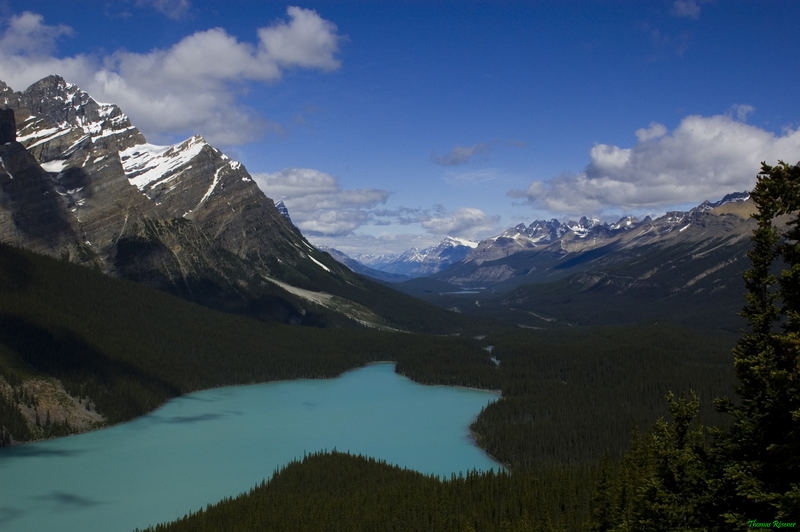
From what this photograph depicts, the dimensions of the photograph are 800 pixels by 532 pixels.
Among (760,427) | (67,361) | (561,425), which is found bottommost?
(561,425)

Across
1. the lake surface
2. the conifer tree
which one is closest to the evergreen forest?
the conifer tree

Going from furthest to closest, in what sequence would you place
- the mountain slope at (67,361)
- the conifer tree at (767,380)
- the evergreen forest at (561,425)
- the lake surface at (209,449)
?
the mountain slope at (67,361) < the lake surface at (209,449) < the evergreen forest at (561,425) < the conifer tree at (767,380)

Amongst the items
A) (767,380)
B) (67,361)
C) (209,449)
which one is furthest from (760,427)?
(67,361)

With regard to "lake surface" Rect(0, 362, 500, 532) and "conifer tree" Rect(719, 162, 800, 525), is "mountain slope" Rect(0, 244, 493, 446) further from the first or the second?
"conifer tree" Rect(719, 162, 800, 525)

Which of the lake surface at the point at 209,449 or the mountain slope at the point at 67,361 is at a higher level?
the mountain slope at the point at 67,361

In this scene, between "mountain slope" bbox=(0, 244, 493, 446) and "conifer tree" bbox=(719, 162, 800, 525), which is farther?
"mountain slope" bbox=(0, 244, 493, 446)

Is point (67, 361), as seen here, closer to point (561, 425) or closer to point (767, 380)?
point (561, 425)

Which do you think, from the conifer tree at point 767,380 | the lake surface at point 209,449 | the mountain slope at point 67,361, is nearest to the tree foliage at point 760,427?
the conifer tree at point 767,380

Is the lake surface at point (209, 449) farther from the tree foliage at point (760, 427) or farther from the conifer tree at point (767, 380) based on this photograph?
the conifer tree at point (767, 380)

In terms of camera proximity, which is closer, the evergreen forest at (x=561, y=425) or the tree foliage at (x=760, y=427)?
the tree foliage at (x=760, y=427)
